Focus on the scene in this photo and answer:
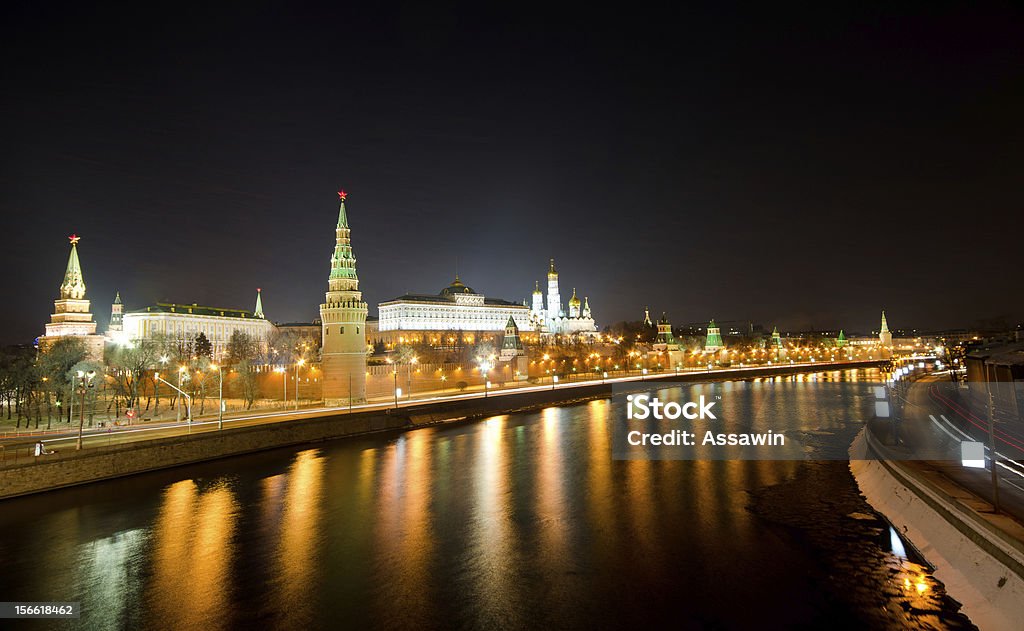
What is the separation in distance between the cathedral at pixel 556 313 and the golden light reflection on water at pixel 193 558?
132038mm

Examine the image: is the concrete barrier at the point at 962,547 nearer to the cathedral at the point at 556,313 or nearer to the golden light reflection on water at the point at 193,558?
the golden light reflection on water at the point at 193,558

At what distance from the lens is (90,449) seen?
2325 centimetres

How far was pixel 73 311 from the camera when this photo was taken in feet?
241

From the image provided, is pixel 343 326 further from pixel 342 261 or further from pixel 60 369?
pixel 60 369

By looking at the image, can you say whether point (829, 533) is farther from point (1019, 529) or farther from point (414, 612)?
point (414, 612)

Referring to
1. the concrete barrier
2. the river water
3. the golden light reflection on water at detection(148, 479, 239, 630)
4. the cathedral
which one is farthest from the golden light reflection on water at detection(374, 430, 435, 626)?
the cathedral

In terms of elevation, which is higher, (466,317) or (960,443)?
(466,317)

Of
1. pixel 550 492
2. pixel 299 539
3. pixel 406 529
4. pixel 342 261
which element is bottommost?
pixel 550 492

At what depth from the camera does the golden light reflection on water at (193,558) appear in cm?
1173

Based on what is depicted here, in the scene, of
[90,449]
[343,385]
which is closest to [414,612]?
[90,449]

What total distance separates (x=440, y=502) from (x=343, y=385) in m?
35.5

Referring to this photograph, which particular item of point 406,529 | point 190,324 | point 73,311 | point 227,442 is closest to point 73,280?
point 73,311

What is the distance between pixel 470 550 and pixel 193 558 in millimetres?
7043

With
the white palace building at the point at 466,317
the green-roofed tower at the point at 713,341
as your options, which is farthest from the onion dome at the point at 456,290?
the green-roofed tower at the point at 713,341
